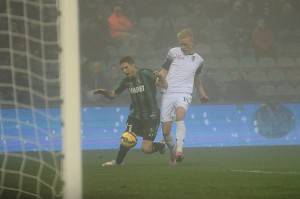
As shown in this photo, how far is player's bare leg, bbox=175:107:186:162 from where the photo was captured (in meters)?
5.75

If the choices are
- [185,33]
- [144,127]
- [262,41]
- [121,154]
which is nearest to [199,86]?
[144,127]

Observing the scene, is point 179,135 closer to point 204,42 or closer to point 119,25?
point 119,25

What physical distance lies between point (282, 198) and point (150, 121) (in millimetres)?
2459

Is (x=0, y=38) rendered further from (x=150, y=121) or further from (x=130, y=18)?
(x=150, y=121)

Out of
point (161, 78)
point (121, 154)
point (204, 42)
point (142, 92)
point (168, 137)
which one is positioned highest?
point (204, 42)

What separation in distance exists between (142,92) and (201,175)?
1.35 meters

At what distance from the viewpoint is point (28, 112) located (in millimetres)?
5992

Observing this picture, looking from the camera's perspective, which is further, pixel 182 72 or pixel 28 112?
pixel 182 72

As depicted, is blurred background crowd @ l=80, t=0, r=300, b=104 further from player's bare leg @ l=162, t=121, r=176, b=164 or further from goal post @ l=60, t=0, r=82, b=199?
goal post @ l=60, t=0, r=82, b=199

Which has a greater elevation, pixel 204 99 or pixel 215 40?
pixel 215 40

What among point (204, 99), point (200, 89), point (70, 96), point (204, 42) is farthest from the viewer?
point (204, 42)

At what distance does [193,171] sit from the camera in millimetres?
5191

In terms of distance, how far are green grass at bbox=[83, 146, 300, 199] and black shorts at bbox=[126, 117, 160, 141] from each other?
0.65 ft

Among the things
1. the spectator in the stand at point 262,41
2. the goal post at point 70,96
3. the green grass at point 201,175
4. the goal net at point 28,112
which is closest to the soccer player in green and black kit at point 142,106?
the green grass at point 201,175
